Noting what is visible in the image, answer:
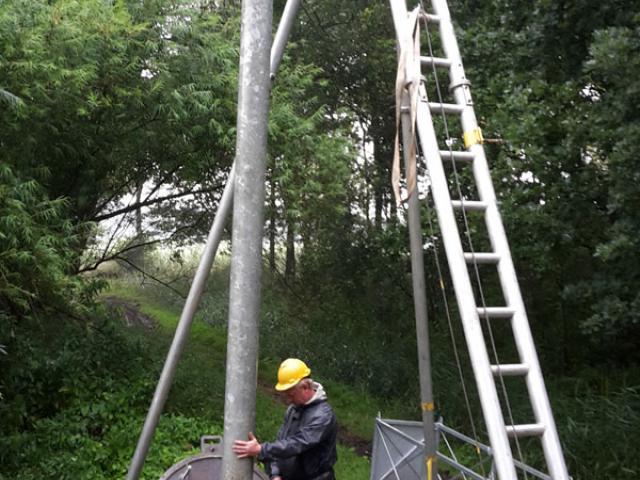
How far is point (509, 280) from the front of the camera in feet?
13.4

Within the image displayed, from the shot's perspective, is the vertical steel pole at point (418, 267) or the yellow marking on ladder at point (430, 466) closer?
the vertical steel pole at point (418, 267)

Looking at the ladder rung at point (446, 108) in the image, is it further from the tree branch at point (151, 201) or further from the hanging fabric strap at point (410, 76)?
the tree branch at point (151, 201)

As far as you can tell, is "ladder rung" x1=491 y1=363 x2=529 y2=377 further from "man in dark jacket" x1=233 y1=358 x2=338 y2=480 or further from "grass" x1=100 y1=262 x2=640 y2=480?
"grass" x1=100 y1=262 x2=640 y2=480

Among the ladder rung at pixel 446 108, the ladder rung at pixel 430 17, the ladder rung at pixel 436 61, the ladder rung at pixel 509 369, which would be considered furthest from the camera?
the ladder rung at pixel 430 17

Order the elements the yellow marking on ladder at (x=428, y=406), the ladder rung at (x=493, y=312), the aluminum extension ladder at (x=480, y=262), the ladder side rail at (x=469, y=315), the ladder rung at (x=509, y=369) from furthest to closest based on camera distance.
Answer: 1. the yellow marking on ladder at (x=428, y=406)
2. the ladder rung at (x=493, y=312)
3. the ladder rung at (x=509, y=369)
4. the aluminum extension ladder at (x=480, y=262)
5. the ladder side rail at (x=469, y=315)

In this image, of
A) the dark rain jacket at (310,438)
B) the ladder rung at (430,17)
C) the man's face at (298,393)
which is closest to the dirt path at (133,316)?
the dark rain jacket at (310,438)

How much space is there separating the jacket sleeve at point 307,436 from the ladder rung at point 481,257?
162 centimetres

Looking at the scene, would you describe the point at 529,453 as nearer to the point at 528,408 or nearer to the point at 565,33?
the point at 528,408

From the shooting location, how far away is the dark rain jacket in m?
4.98

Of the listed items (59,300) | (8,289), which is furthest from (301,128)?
(8,289)

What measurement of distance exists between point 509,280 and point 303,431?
1.76 m

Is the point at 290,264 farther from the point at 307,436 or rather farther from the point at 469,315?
the point at 469,315

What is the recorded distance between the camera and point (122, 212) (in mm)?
10805

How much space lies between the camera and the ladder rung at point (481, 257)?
4020 mm
